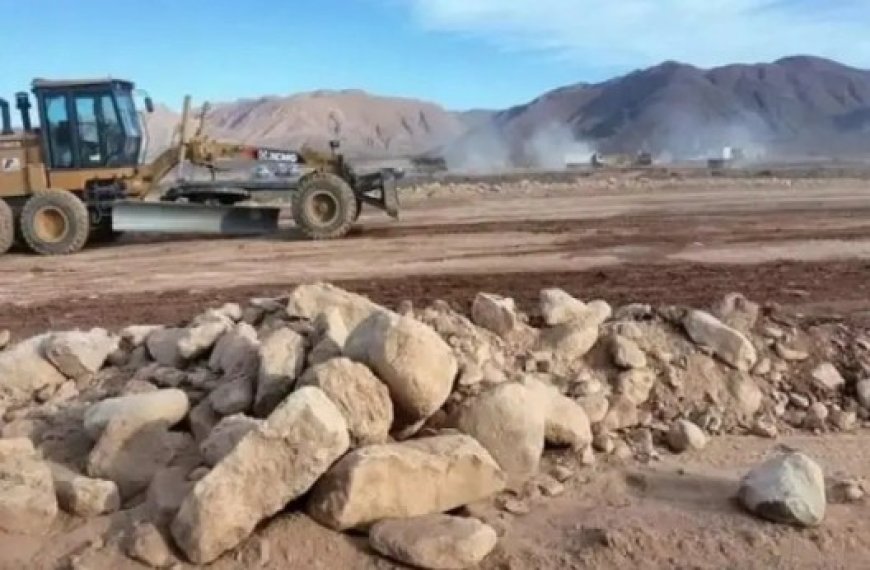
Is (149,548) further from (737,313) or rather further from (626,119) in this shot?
(626,119)

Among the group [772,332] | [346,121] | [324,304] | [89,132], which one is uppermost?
[346,121]

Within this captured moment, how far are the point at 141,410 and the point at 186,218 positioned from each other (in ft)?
36.7

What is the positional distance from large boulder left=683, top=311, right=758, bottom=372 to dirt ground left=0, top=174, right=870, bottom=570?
1.91 feet

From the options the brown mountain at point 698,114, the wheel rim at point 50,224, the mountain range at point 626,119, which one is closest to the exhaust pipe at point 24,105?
the wheel rim at point 50,224

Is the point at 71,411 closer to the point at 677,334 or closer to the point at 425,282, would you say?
the point at 677,334

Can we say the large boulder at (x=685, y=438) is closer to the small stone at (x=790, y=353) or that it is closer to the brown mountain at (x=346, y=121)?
the small stone at (x=790, y=353)

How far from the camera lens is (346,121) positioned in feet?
412

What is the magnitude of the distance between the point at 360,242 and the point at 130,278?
411cm

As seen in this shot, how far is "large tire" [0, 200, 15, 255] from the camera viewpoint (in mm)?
15812

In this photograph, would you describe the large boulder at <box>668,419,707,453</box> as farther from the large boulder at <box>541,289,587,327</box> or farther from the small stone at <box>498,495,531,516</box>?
the small stone at <box>498,495,531,516</box>

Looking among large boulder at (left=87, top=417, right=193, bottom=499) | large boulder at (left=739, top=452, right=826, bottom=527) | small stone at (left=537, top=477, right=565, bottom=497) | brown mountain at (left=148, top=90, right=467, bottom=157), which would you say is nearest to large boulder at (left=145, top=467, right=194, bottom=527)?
large boulder at (left=87, top=417, right=193, bottom=499)

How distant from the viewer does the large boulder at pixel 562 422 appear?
18.8 feet

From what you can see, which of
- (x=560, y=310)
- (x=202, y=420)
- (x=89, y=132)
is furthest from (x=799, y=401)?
(x=89, y=132)

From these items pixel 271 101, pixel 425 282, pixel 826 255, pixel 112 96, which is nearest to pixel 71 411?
pixel 425 282
